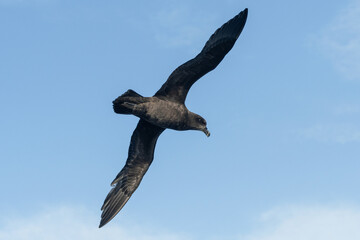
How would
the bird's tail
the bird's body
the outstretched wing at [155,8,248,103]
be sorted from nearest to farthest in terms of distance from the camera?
the bird's tail < the bird's body < the outstretched wing at [155,8,248,103]

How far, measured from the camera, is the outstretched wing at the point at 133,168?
20.5m

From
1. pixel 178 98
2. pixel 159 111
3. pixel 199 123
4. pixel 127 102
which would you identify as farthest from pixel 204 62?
pixel 127 102

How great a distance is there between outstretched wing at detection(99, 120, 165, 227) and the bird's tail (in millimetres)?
1983

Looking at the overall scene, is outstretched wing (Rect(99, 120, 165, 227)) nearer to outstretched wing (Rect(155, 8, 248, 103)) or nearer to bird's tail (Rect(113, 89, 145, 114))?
outstretched wing (Rect(155, 8, 248, 103))

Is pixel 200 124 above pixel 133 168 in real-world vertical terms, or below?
above

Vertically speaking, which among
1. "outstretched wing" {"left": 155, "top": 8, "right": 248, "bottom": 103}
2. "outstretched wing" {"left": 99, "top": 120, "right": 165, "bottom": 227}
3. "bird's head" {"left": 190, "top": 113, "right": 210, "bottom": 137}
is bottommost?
"outstretched wing" {"left": 99, "top": 120, "right": 165, "bottom": 227}

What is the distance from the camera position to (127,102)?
1842cm

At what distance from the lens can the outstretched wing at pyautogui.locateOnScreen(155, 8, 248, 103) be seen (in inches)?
747

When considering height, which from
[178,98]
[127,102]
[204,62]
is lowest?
[127,102]

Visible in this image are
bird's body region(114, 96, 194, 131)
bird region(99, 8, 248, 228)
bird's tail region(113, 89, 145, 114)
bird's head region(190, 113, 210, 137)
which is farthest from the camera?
bird's head region(190, 113, 210, 137)

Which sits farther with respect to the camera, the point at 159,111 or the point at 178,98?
the point at 178,98

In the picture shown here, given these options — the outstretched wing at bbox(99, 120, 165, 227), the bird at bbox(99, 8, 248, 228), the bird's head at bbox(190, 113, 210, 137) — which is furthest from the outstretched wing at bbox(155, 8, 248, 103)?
the outstretched wing at bbox(99, 120, 165, 227)

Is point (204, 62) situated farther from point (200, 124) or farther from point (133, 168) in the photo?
point (133, 168)

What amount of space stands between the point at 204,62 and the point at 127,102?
2503 millimetres
